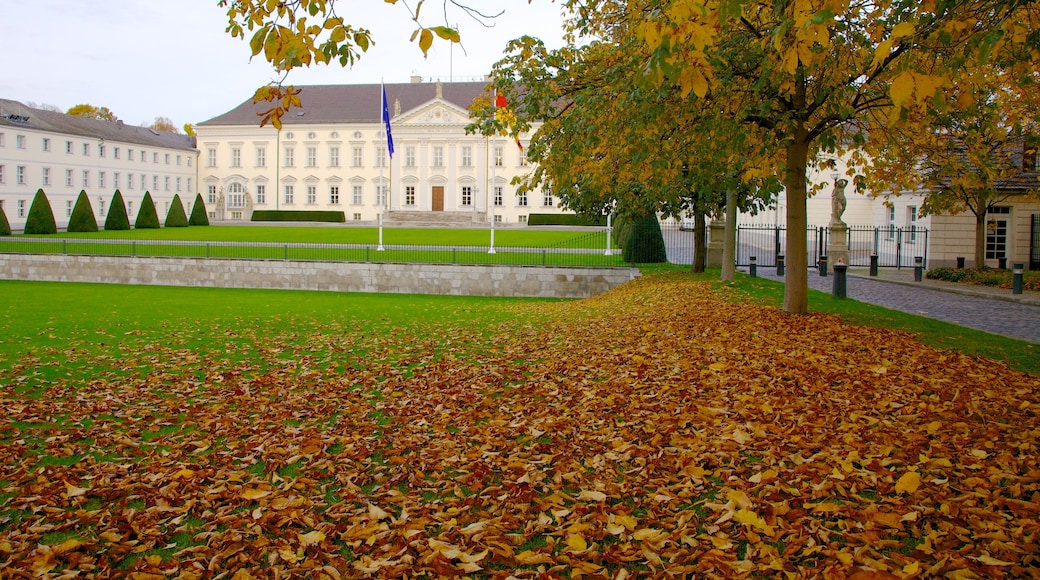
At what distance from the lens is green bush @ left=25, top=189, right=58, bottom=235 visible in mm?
48766

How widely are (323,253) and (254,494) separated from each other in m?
27.1

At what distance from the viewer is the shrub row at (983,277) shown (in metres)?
21.4

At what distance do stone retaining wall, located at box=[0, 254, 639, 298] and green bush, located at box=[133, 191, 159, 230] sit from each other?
2591 centimetres

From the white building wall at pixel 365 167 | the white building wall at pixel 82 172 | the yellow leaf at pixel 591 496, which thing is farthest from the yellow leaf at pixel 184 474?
the white building wall at pixel 365 167

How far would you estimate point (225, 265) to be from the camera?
30.5 meters

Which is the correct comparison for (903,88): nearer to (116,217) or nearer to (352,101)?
(116,217)

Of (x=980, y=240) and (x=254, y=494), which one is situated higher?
(x=980, y=240)

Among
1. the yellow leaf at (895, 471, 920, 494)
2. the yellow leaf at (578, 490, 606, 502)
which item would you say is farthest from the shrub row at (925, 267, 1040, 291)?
the yellow leaf at (578, 490, 606, 502)

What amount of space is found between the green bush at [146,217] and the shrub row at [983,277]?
52.7m

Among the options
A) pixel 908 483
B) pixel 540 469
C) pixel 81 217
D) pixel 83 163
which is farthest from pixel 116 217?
pixel 908 483

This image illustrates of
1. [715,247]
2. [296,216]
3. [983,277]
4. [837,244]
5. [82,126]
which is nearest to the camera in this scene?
[983,277]

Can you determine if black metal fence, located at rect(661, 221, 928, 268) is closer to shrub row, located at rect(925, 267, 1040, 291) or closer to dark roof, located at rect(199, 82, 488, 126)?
shrub row, located at rect(925, 267, 1040, 291)

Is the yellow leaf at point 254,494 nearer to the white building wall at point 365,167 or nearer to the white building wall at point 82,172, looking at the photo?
the white building wall at point 82,172

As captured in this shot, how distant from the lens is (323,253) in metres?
31.1
